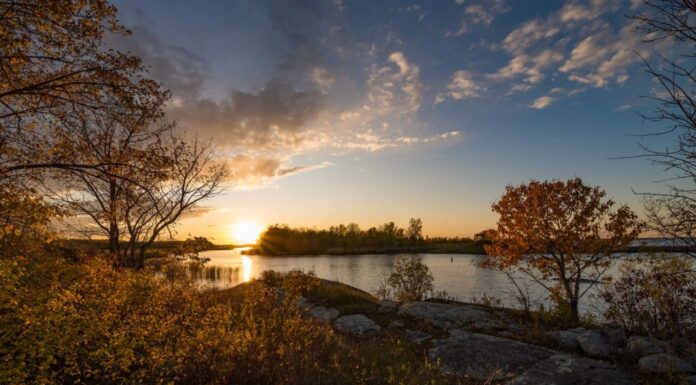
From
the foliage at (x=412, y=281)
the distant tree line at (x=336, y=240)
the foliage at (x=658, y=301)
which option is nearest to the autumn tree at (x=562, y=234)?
the foliage at (x=658, y=301)

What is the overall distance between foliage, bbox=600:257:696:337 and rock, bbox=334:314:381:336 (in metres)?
→ 7.80

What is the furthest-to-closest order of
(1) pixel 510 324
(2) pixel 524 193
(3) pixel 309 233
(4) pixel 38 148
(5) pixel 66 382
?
(3) pixel 309 233 < (2) pixel 524 193 < (1) pixel 510 324 < (4) pixel 38 148 < (5) pixel 66 382

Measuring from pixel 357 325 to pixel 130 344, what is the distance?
857cm

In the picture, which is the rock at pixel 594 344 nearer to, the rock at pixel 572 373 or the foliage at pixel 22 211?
the rock at pixel 572 373

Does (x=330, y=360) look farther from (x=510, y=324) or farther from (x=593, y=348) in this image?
(x=510, y=324)

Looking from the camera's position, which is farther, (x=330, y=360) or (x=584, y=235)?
(x=584, y=235)

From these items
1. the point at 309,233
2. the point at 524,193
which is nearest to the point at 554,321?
the point at 524,193

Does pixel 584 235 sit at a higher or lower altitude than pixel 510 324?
higher

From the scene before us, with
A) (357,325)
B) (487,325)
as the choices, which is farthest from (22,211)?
(487,325)

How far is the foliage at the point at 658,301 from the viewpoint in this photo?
1020cm

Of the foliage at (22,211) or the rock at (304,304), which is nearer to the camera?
the foliage at (22,211)

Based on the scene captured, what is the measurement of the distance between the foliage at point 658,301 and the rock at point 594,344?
1640 millimetres

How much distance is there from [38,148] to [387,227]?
363 feet

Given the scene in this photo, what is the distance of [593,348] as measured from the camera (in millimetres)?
9312
